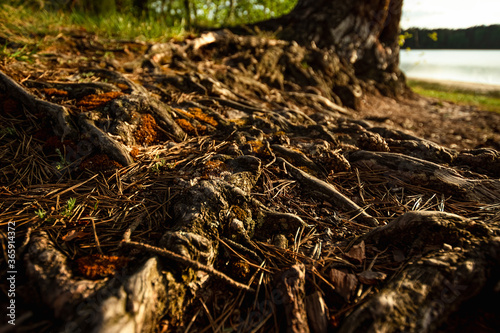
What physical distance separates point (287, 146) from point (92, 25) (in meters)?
5.30

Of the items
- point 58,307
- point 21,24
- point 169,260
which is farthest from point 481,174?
point 21,24

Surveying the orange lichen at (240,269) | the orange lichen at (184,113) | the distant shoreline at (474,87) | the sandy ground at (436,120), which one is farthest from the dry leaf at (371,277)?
the distant shoreline at (474,87)

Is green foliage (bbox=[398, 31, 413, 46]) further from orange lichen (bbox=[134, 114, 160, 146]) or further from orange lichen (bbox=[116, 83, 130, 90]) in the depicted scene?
orange lichen (bbox=[134, 114, 160, 146])

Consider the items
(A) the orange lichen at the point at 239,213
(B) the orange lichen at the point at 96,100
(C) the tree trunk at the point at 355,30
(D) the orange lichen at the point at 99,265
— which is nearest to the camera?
(D) the orange lichen at the point at 99,265

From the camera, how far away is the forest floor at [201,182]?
1.37m

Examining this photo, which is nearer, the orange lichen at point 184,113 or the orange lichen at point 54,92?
the orange lichen at point 54,92

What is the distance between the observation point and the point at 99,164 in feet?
6.99

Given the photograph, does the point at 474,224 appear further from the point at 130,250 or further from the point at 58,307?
the point at 58,307

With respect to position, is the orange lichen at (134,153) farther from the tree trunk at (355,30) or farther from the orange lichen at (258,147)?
the tree trunk at (355,30)

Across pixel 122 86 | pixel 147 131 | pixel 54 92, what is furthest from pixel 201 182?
pixel 54 92

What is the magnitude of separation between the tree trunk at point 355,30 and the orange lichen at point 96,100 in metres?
6.33

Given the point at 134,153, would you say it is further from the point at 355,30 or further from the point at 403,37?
the point at 403,37

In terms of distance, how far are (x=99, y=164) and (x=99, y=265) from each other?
3.62 feet

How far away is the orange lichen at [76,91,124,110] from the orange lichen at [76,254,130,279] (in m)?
1.85
